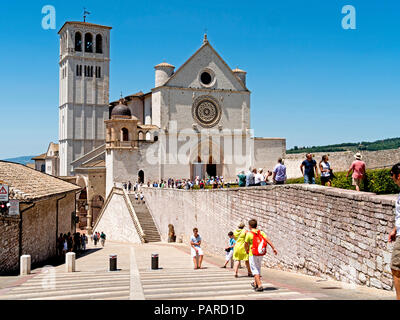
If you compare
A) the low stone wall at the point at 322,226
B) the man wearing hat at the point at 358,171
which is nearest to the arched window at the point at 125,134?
the low stone wall at the point at 322,226

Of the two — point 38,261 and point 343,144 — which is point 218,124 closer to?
point 38,261

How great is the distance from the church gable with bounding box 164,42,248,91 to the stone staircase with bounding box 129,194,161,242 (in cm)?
1595

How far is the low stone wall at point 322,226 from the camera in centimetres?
985

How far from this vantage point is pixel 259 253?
9719 millimetres

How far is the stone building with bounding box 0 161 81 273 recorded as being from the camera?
50.8 ft

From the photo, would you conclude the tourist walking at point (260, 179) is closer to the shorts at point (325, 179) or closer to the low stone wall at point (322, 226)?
the low stone wall at point (322, 226)

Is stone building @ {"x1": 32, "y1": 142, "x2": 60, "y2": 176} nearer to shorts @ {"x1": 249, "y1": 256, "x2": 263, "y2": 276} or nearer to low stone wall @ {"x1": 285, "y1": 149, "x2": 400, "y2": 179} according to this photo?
low stone wall @ {"x1": 285, "y1": 149, "x2": 400, "y2": 179}

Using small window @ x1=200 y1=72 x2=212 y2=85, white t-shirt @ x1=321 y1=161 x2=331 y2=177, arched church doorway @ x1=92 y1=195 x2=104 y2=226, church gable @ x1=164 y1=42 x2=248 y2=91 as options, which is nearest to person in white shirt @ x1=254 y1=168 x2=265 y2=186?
white t-shirt @ x1=321 y1=161 x2=331 y2=177

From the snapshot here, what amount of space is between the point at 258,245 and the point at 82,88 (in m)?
56.6

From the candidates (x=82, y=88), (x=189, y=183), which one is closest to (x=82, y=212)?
(x=82, y=88)

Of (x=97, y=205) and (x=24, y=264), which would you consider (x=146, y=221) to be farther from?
(x=24, y=264)

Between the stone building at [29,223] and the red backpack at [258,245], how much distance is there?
8944 mm

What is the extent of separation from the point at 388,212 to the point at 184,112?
44485 millimetres

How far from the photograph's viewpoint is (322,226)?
1259 centimetres
